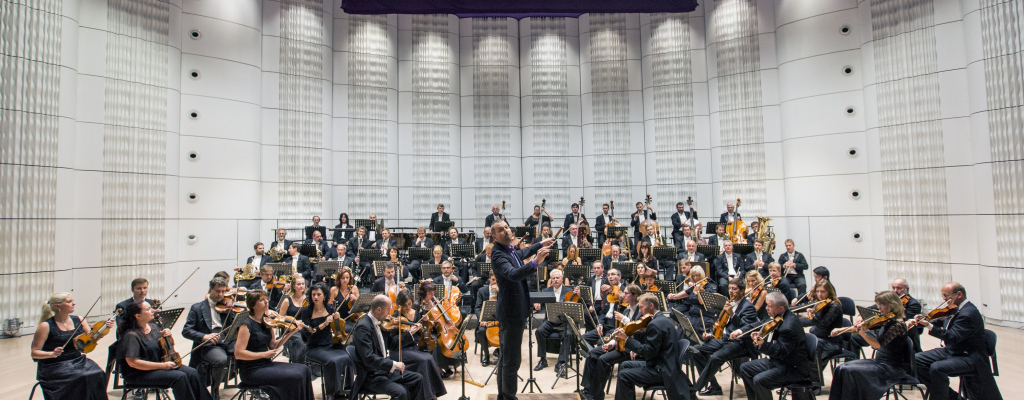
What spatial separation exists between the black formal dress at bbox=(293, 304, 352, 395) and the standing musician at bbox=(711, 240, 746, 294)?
766cm

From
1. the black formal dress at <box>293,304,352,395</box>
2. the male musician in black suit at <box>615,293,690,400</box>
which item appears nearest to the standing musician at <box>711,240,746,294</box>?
the male musician in black suit at <box>615,293,690,400</box>

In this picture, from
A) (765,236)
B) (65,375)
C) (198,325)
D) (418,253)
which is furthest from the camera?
(765,236)

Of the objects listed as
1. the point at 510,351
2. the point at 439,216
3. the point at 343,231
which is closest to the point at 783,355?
the point at 510,351

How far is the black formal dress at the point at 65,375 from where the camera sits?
5.83m

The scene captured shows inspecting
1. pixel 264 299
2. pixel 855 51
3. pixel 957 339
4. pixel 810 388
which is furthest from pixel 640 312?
pixel 855 51

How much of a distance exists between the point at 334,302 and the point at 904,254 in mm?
11357

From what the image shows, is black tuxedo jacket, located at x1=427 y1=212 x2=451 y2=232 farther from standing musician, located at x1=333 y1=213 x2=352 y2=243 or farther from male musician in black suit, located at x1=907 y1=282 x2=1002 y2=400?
male musician in black suit, located at x1=907 y1=282 x2=1002 y2=400

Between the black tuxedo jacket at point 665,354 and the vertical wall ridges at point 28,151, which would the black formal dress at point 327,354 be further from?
the vertical wall ridges at point 28,151

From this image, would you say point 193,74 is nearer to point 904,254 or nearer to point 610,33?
point 610,33

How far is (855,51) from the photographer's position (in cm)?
1400

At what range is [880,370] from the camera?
6066 mm

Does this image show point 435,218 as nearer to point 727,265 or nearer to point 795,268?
point 727,265

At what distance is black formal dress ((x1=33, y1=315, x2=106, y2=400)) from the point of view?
5.83m

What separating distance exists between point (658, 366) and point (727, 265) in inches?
262
